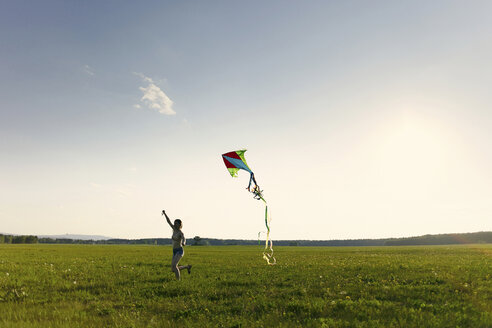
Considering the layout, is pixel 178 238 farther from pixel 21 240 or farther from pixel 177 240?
pixel 21 240

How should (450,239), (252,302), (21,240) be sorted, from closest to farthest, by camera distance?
1. (252,302)
2. (450,239)
3. (21,240)

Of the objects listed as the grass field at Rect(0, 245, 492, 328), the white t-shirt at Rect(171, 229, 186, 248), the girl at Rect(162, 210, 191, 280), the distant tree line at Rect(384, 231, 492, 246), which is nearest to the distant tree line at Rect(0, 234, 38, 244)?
the grass field at Rect(0, 245, 492, 328)

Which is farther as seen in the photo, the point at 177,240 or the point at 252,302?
the point at 177,240

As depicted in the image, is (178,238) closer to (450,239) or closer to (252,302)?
(252,302)

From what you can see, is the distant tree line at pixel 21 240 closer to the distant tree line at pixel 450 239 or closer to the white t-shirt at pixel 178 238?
the distant tree line at pixel 450 239

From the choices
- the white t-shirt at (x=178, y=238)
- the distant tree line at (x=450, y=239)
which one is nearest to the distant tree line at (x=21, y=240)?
the distant tree line at (x=450, y=239)

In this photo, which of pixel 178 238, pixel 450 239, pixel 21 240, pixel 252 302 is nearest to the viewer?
pixel 252 302

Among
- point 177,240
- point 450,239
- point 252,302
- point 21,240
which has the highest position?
point 177,240

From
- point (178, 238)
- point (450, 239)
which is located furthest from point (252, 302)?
point (450, 239)

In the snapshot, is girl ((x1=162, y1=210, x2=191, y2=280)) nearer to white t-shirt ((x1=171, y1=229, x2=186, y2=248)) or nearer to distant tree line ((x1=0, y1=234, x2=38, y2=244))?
white t-shirt ((x1=171, y1=229, x2=186, y2=248))

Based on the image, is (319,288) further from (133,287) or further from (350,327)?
(133,287)

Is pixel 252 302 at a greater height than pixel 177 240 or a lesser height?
lesser

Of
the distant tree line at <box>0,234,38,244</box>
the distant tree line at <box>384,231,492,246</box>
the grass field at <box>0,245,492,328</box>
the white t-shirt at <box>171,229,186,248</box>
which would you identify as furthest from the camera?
the distant tree line at <box>0,234,38,244</box>

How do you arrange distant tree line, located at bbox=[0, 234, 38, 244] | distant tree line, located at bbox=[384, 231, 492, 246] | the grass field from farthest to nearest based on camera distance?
distant tree line, located at bbox=[0, 234, 38, 244] → distant tree line, located at bbox=[384, 231, 492, 246] → the grass field
